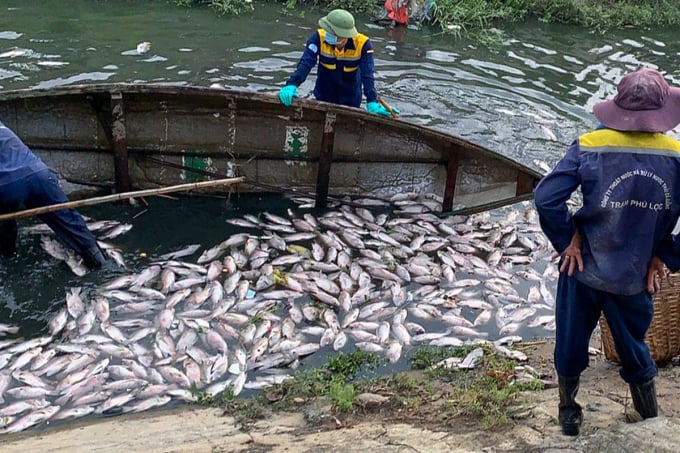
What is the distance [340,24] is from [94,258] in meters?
3.57

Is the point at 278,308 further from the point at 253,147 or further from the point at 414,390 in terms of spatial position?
the point at 253,147

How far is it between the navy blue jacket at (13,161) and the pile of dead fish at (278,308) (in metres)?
1.10

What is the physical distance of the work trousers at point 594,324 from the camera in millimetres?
3615

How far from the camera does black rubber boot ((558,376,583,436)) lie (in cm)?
391

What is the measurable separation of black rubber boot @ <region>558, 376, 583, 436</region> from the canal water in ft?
9.90

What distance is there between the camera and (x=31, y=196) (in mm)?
6105

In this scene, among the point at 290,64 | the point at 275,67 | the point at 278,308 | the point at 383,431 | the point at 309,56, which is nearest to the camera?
the point at 383,431

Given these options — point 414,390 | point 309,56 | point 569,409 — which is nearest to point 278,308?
point 414,390

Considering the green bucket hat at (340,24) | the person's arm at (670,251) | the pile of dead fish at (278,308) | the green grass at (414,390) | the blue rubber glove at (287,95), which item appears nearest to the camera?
the person's arm at (670,251)


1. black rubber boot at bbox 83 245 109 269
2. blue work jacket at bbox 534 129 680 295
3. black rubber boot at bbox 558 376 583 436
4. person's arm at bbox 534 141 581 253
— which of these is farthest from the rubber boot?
black rubber boot at bbox 83 245 109 269

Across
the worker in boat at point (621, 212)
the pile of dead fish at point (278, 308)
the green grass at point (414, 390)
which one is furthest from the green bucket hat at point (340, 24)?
the worker in boat at point (621, 212)

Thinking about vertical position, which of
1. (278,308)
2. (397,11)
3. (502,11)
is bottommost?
(278,308)

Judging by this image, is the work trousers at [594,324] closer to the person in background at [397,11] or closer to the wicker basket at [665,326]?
the wicker basket at [665,326]

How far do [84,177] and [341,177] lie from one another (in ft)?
9.28
